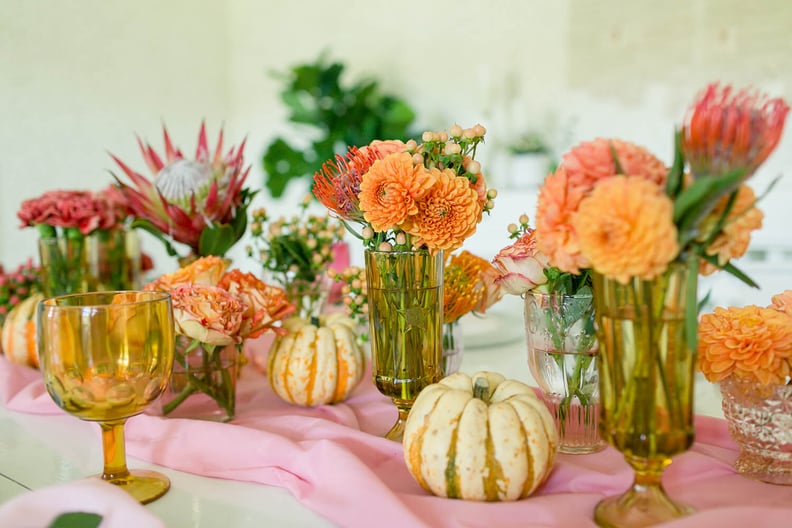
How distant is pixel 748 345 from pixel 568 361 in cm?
19

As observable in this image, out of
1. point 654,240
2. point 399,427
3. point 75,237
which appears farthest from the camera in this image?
point 75,237

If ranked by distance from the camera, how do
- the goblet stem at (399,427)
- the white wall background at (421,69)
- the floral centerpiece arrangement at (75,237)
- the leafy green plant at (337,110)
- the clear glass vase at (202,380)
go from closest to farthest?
the goblet stem at (399,427) → the clear glass vase at (202,380) → the floral centerpiece arrangement at (75,237) → the white wall background at (421,69) → the leafy green plant at (337,110)

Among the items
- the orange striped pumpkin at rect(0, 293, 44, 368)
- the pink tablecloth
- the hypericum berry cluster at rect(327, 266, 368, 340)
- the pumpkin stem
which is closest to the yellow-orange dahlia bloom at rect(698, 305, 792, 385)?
the pink tablecloth

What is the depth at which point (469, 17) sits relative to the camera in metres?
3.79

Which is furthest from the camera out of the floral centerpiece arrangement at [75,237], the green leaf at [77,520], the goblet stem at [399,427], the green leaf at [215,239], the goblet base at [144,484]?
the floral centerpiece arrangement at [75,237]

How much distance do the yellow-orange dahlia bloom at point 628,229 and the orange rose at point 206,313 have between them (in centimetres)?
51

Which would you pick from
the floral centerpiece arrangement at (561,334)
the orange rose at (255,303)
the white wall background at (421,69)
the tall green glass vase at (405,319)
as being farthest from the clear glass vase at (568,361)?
the white wall background at (421,69)

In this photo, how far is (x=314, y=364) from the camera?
3.32 ft

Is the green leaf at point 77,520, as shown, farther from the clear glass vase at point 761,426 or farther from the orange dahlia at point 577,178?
the clear glass vase at point 761,426

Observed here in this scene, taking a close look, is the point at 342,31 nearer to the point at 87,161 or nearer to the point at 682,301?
the point at 87,161

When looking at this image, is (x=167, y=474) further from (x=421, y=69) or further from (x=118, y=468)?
(x=421, y=69)

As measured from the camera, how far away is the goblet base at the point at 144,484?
719 millimetres

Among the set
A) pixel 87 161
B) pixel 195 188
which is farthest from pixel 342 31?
pixel 195 188

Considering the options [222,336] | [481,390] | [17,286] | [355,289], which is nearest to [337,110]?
[17,286]
